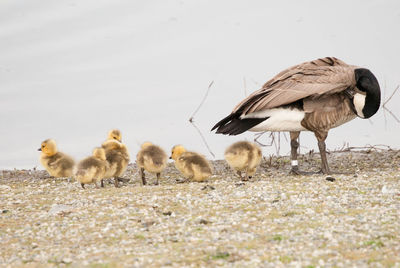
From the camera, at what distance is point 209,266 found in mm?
5492

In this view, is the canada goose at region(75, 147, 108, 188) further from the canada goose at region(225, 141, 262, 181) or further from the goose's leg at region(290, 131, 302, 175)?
the goose's leg at region(290, 131, 302, 175)

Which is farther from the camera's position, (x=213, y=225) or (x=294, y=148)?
(x=294, y=148)

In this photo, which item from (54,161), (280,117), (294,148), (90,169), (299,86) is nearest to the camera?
(90,169)

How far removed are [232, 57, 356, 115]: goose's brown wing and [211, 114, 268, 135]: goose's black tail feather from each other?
0.62 ft

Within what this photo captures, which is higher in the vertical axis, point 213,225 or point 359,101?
point 359,101

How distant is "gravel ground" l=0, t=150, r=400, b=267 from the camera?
18.9ft

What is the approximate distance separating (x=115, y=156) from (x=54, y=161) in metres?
2.21

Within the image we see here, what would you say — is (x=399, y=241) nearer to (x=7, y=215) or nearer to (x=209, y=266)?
(x=209, y=266)

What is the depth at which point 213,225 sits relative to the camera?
6.86m

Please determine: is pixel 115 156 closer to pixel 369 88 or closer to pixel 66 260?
pixel 369 88

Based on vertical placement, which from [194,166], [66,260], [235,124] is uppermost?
[235,124]

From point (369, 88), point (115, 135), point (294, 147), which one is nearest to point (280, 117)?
point (294, 147)

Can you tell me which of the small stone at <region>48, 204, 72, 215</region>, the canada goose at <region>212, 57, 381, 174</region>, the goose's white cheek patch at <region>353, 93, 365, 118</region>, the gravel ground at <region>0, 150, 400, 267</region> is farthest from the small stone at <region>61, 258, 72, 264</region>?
the goose's white cheek patch at <region>353, 93, 365, 118</region>

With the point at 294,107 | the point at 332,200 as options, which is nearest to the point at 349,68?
the point at 294,107
